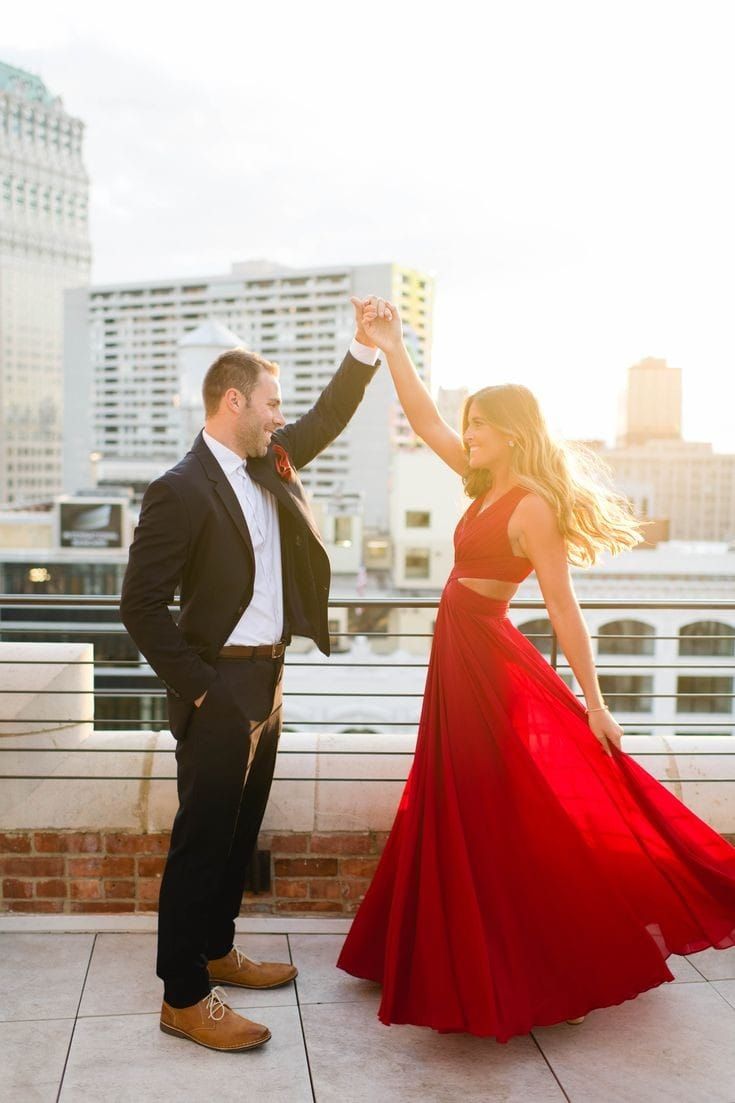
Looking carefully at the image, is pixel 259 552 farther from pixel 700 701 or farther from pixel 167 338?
pixel 167 338

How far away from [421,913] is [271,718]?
2.43ft

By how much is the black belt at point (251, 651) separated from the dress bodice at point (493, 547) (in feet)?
2.11

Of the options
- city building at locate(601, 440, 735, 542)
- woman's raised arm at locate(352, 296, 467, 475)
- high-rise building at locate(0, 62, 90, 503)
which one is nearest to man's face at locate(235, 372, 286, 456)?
woman's raised arm at locate(352, 296, 467, 475)

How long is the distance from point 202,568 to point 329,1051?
1456mm

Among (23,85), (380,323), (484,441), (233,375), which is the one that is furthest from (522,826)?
(23,85)

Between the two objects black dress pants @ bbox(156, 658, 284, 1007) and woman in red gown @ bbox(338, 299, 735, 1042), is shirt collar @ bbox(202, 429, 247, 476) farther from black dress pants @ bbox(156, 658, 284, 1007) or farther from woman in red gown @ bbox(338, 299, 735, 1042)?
woman in red gown @ bbox(338, 299, 735, 1042)

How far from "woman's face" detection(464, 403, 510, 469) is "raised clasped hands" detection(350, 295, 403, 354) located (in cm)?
43

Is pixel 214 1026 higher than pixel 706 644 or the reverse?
higher

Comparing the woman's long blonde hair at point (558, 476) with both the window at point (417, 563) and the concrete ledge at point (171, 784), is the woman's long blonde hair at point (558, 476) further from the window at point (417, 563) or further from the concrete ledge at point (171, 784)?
the window at point (417, 563)

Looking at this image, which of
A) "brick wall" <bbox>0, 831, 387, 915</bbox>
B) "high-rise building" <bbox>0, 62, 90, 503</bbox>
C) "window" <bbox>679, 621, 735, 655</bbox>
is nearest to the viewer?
"brick wall" <bbox>0, 831, 387, 915</bbox>

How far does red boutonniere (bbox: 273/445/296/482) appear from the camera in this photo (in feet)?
10.5

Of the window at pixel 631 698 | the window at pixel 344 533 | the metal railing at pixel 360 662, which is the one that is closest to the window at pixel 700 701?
the metal railing at pixel 360 662

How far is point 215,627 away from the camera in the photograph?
2918 mm

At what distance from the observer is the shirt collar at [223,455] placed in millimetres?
3023
